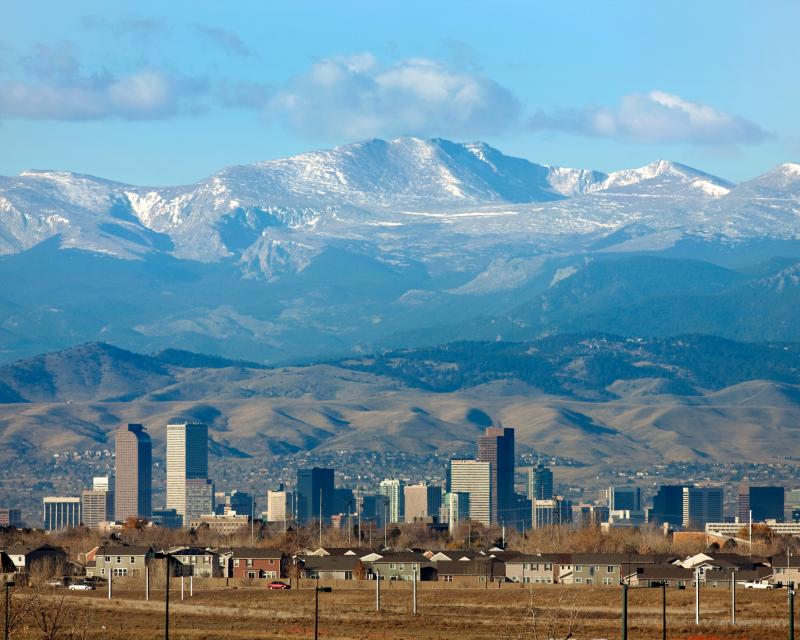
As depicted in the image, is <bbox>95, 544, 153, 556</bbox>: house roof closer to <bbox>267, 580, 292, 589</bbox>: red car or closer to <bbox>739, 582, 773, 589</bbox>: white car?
<bbox>267, 580, 292, 589</bbox>: red car

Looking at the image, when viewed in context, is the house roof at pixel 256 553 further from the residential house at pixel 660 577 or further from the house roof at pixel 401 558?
the residential house at pixel 660 577

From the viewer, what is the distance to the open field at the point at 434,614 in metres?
108

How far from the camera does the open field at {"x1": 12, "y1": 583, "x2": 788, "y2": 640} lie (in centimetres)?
10806

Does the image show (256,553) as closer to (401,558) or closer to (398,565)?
(401,558)

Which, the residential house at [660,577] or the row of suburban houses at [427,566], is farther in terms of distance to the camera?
the row of suburban houses at [427,566]

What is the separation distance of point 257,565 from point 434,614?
48286 mm

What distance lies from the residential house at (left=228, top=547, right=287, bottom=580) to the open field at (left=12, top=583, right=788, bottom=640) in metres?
20.2

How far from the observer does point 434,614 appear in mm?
122312

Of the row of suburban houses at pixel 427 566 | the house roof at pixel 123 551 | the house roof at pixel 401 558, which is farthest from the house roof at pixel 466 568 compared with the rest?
the house roof at pixel 123 551

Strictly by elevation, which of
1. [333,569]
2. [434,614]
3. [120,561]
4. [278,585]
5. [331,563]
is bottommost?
[278,585]

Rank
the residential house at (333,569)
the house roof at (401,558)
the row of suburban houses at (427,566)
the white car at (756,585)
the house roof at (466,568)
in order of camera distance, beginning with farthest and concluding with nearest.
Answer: the house roof at (401,558) < the residential house at (333,569) < the house roof at (466,568) < the row of suburban houses at (427,566) < the white car at (756,585)

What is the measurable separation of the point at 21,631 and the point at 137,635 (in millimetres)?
7838

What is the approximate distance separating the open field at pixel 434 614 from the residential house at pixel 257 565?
2018 centimetres

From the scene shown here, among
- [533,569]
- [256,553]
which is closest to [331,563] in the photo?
[256,553]
